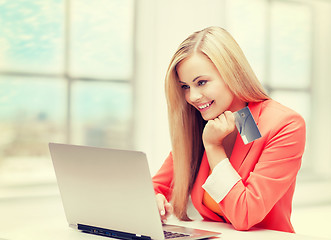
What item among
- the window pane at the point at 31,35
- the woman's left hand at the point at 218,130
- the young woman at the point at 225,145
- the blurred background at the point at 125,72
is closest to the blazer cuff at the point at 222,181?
the young woman at the point at 225,145

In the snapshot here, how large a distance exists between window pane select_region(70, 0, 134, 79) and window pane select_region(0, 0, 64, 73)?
3.9 inches

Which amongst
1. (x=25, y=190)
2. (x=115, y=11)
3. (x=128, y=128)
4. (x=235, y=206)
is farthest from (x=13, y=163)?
(x=235, y=206)

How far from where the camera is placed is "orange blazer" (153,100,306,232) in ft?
4.89

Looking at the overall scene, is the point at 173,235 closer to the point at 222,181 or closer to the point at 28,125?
the point at 222,181

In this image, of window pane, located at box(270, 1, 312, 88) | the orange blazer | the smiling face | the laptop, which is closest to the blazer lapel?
the orange blazer

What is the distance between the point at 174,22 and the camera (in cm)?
303

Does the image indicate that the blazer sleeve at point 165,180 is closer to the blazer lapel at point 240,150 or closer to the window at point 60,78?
the blazer lapel at point 240,150

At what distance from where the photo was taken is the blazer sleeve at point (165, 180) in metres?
1.90

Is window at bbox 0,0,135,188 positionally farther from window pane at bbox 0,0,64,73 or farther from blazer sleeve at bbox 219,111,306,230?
blazer sleeve at bbox 219,111,306,230

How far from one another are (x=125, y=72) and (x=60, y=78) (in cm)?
41

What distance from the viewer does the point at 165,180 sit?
6.29 feet

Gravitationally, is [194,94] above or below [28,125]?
above

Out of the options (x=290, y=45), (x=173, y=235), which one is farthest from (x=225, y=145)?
(x=290, y=45)

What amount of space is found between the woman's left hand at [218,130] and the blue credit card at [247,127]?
0.04 meters
